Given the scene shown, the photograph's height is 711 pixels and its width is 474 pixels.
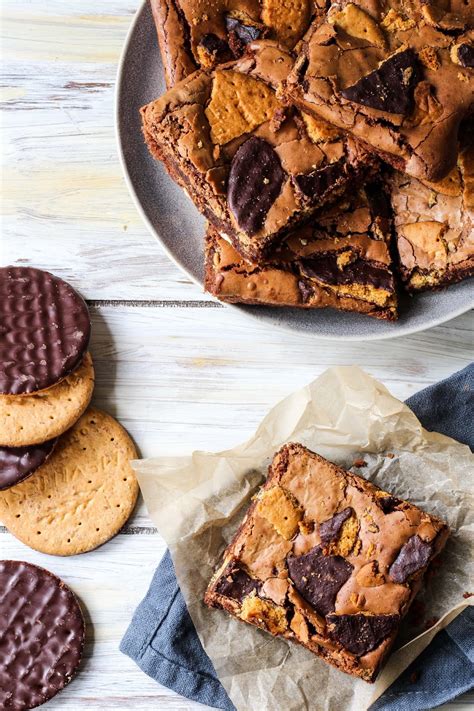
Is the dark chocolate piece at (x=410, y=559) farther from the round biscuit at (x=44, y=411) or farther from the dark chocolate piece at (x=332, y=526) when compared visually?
the round biscuit at (x=44, y=411)

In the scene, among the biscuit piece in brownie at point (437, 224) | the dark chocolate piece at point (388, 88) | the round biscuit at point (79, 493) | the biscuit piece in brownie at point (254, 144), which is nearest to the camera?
the dark chocolate piece at point (388, 88)

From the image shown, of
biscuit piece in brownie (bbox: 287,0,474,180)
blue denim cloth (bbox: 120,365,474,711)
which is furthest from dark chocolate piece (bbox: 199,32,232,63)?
blue denim cloth (bbox: 120,365,474,711)

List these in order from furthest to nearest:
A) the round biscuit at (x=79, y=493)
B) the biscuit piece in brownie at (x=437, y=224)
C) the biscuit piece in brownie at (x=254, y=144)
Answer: the round biscuit at (x=79, y=493)
the biscuit piece in brownie at (x=437, y=224)
the biscuit piece in brownie at (x=254, y=144)

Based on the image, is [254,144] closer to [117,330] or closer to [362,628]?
[117,330]

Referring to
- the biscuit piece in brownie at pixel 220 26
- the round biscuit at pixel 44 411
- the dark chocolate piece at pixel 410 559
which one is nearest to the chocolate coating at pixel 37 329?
the round biscuit at pixel 44 411

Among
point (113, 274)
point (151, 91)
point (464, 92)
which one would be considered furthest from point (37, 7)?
point (464, 92)

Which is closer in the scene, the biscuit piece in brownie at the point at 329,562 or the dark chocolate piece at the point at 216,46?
the dark chocolate piece at the point at 216,46

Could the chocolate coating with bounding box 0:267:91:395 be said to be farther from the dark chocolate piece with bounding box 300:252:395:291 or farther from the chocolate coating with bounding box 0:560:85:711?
the dark chocolate piece with bounding box 300:252:395:291
